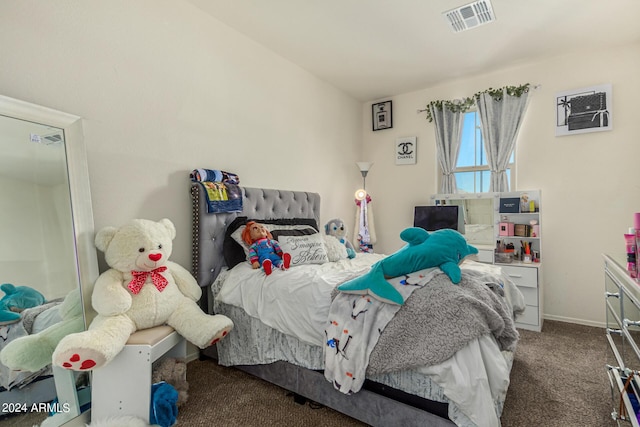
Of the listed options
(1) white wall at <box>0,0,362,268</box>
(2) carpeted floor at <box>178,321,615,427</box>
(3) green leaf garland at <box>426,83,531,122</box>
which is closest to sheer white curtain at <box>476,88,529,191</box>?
(3) green leaf garland at <box>426,83,531,122</box>

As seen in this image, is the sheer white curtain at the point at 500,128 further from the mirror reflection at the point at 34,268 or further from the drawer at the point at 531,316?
the mirror reflection at the point at 34,268

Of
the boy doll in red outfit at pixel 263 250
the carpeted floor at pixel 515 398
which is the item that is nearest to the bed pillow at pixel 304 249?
the boy doll in red outfit at pixel 263 250

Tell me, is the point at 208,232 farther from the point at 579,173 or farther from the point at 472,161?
the point at 579,173

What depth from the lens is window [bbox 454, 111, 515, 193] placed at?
12.3ft

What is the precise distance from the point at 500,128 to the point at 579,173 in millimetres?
876

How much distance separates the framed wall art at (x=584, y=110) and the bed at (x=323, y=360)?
81.9 inches

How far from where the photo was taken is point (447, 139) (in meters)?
3.83

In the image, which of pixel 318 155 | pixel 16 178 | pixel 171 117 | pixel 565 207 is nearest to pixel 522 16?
pixel 565 207

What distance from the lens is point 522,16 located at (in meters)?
2.50

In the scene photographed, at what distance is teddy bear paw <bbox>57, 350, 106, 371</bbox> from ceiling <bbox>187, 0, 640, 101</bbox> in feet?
7.84

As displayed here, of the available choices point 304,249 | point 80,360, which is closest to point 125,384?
point 80,360

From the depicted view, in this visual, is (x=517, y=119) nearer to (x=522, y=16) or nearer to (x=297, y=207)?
(x=522, y=16)

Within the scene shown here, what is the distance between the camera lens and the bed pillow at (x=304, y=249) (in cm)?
236

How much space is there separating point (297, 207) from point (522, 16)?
2472mm
